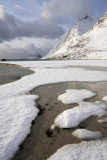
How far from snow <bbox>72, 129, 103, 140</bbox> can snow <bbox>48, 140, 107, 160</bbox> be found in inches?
13.2

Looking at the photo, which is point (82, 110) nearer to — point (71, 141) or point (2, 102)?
point (71, 141)

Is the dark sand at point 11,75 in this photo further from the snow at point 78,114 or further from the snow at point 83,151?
the snow at point 83,151

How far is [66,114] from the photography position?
7.31m

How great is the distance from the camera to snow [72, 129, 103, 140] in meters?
5.44

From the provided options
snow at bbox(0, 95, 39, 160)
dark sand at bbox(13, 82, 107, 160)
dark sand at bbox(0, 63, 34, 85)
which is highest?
snow at bbox(0, 95, 39, 160)

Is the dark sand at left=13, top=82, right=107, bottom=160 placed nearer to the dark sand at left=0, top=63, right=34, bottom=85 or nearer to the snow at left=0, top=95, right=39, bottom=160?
the snow at left=0, top=95, right=39, bottom=160

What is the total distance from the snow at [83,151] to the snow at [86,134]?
1.10 feet

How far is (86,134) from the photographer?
5.61 metres

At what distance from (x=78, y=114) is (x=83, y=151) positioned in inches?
109

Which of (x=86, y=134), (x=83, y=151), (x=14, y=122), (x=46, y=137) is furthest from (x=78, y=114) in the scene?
(x=14, y=122)

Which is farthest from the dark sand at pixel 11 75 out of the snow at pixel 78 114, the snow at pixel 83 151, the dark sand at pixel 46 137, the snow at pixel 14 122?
the snow at pixel 83 151

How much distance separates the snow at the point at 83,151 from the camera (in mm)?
4363

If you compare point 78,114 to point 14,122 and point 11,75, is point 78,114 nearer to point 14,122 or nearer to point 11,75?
point 14,122

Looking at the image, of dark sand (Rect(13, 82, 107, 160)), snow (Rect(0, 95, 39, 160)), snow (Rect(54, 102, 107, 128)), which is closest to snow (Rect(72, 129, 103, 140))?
dark sand (Rect(13, 82, 107, 160))
